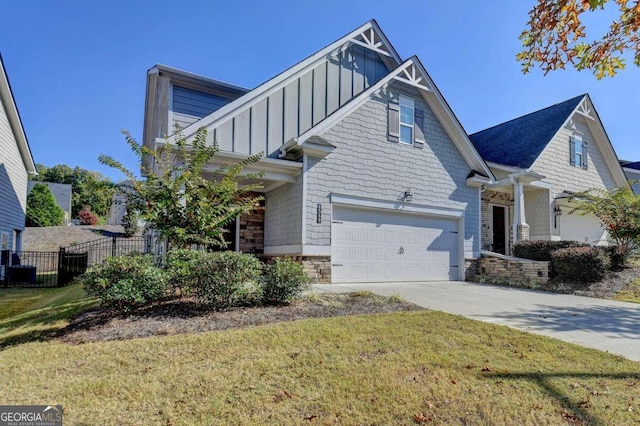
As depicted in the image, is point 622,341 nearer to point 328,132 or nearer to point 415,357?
point 415,357

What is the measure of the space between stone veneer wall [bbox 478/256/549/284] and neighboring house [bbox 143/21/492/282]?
51 cm

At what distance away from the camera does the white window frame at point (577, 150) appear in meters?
16.3

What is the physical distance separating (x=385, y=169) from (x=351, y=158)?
1240 millimetres

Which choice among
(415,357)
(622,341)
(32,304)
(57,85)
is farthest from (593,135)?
(57,85)

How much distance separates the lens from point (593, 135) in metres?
17.0

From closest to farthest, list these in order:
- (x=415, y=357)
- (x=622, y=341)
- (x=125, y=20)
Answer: (x=415, y=357) < (x=622, y=341) < (x=125, y=20)

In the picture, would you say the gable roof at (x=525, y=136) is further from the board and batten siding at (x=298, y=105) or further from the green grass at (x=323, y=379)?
the green grass at (x=323, y=379)

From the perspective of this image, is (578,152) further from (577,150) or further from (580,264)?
(580,264)

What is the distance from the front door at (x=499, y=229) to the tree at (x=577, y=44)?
38.7 ft

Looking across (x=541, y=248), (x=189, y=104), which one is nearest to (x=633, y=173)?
(x=541, y=248)

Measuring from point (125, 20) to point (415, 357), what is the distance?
12.1 m

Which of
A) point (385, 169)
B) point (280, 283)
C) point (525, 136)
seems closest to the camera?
point (280, 283)

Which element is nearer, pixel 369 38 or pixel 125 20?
pixel 125 20

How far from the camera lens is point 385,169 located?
10.8 meters
